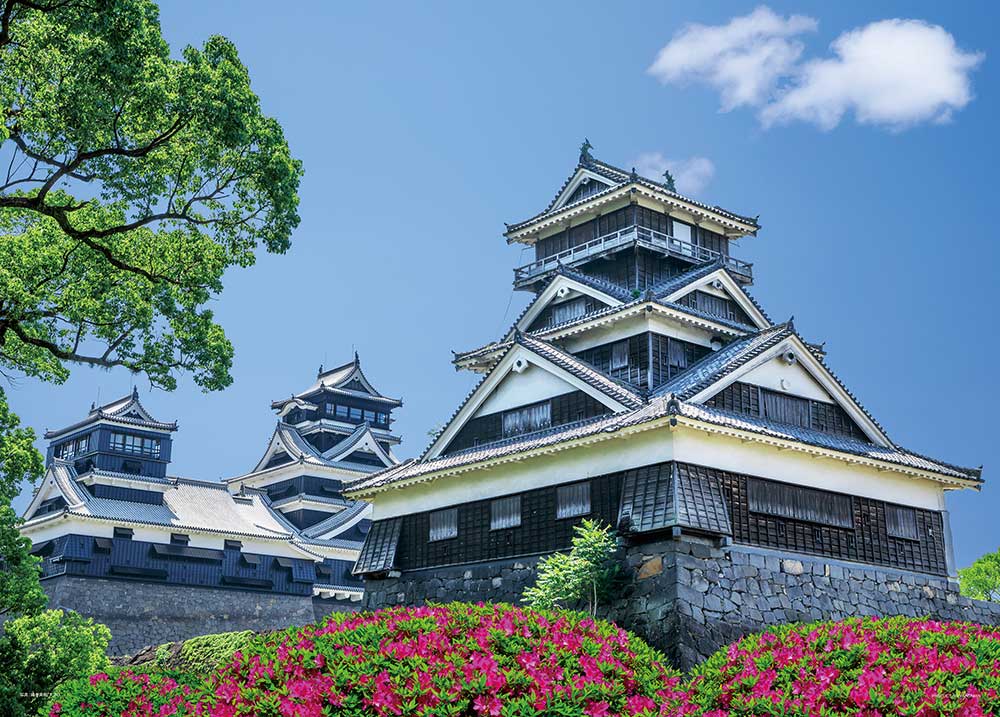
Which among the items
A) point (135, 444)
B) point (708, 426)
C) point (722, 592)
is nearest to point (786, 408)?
point (708, 426)

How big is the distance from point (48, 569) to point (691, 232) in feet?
122

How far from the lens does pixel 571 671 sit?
11.4m

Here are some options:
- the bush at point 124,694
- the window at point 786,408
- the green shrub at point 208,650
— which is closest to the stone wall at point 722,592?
the window at point 786,408

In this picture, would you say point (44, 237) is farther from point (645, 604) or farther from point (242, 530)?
point (242, 530)

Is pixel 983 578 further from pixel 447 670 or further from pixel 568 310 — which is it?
pixel 447 670

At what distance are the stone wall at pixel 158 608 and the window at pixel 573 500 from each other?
1297 inches

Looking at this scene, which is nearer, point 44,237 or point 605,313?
point 44,237

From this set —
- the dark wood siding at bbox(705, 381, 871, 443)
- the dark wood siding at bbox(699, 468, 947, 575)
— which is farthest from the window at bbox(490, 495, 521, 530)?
the dark wood siding at bbox(705, 381, 871, 443)

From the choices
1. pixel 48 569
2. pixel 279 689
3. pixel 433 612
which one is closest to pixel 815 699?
pixel 433 612

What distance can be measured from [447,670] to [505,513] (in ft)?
58.8

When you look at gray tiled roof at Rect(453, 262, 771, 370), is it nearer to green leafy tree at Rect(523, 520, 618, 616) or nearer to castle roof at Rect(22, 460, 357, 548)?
green leafy tree at Rect(523, 520, 618, 616)

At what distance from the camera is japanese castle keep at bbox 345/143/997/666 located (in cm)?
2495

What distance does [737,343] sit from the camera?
32.1 m

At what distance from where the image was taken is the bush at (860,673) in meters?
10.7
